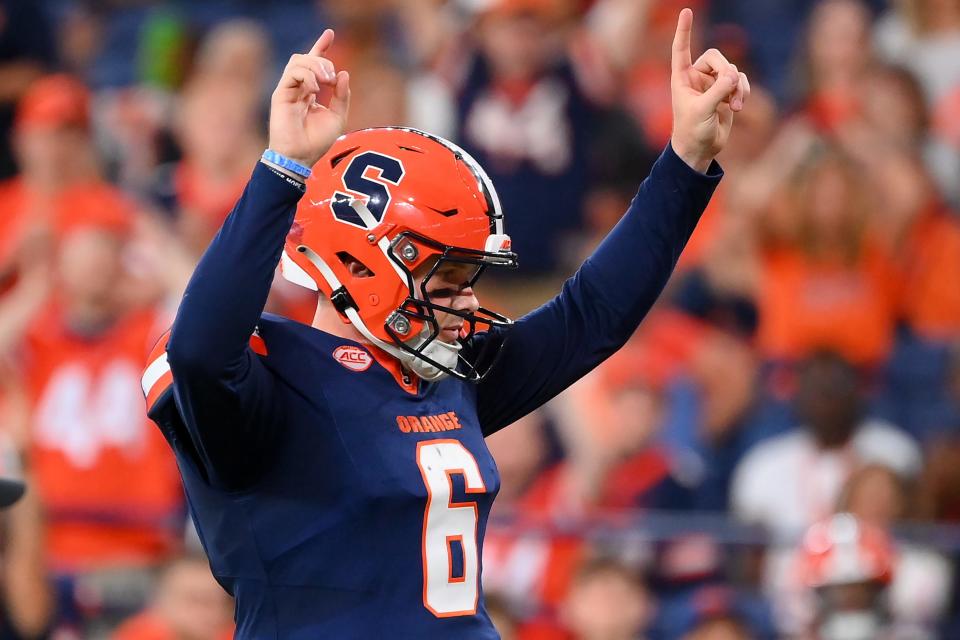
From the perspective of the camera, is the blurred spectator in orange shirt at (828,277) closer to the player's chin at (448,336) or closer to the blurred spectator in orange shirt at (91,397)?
the blurred spectator in orange shirt at (91,397)

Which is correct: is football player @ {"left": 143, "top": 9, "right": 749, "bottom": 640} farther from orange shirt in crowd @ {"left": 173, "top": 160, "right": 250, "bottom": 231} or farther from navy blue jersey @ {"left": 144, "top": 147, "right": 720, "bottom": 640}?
orange shirt in crowd @ {"left": 173, "top": 160, "right": 250, "bottom": 231}

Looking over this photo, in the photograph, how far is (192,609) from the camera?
535cm

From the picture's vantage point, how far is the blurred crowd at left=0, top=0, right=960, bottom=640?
Result: 5.65m

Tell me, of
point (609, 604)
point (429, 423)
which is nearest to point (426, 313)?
point (429, 423)

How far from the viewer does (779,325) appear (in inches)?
281

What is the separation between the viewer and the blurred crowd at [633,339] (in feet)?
18.5

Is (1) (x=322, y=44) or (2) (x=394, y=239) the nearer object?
(1) (x=322, y=44)

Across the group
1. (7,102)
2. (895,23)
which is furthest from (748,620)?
(7,102)

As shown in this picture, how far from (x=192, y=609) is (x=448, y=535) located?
2.54m

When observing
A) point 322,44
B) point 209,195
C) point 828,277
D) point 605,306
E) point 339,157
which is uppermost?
point 322,44

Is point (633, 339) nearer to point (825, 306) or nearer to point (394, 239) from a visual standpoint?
point (825, 306)

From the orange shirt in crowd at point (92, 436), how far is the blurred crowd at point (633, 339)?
1 centimetres

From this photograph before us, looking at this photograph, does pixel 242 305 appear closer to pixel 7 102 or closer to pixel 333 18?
pixel 7 102

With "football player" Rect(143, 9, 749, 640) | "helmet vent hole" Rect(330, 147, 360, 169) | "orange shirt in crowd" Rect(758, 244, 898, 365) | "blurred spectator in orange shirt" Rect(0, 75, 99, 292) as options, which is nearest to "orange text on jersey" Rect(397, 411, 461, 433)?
"football player" Rect(143, 9, 749, 640)
